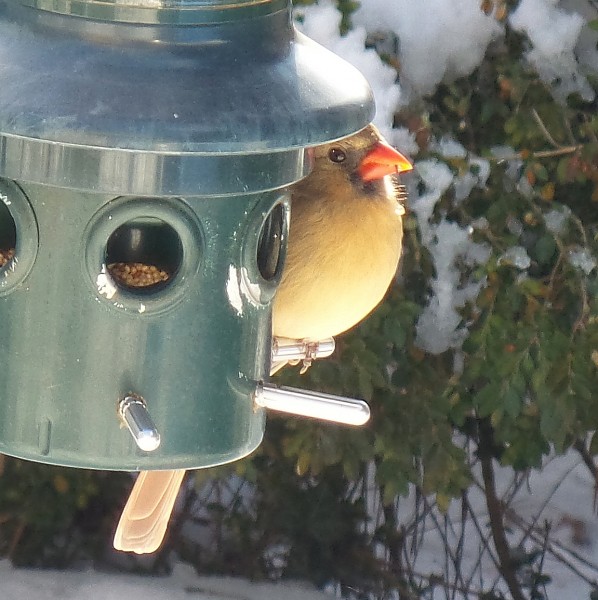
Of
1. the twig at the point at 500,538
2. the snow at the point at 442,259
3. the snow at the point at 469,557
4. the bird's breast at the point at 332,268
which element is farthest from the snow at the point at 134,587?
the bird's breast at the point at 332,268

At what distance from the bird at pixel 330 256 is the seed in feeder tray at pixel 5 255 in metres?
0.45

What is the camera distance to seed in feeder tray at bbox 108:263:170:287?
188 centimetres

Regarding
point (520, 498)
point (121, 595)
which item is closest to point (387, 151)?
point (121, 595)

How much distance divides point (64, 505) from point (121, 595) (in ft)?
1.50

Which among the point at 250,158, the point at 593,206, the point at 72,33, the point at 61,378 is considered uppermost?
the point at 72,33

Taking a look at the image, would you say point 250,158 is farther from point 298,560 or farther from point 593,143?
point 298,560

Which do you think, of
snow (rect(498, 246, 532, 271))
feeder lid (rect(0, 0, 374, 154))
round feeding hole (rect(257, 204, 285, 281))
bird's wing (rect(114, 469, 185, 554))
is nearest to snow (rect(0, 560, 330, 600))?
snow (rect(498, 246, 532, 271))

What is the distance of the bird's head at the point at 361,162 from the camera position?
7.78 ft

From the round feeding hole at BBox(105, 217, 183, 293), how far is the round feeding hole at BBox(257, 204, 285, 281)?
17cm

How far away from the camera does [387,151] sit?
2.38m

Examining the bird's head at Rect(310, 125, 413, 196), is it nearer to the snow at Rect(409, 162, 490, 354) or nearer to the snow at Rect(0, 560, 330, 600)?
the snow at Rect(409, 162, 490, 354)

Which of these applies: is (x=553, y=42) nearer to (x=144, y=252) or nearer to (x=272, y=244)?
(x=272, y=244)

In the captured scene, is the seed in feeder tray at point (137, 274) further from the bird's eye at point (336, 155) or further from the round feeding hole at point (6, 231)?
the bird's eye at point (336, 155)

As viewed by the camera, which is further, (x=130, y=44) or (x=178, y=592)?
(x=178, y=592)
